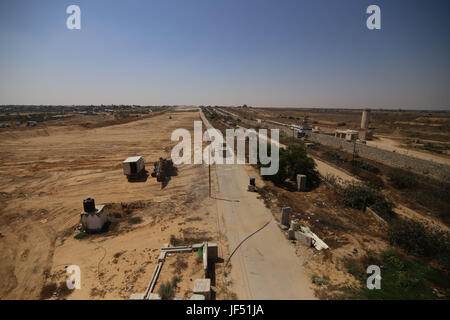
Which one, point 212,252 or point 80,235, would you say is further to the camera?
point 80,235

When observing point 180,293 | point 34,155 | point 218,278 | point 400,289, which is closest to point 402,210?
point 400,289

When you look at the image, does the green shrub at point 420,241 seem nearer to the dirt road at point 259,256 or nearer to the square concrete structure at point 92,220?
the dirt road at point 259,256

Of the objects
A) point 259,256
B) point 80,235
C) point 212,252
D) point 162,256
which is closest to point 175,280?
point 162,256

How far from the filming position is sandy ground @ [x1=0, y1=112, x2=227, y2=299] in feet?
25.5

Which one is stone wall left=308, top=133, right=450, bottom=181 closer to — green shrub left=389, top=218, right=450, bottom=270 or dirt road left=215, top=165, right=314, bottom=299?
green shrub left=389, top=218, right=450, bottom=270

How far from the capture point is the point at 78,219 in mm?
11961

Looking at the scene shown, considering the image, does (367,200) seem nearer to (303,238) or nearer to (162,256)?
(303,238)

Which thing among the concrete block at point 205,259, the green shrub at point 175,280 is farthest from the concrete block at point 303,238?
the green shrub at point 175,280

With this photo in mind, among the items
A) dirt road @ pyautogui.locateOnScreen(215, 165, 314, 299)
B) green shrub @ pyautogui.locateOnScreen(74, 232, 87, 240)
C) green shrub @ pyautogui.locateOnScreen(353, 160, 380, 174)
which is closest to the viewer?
dirt road @ pyautogui.locateOnScreen(215, 165, 314, 299)

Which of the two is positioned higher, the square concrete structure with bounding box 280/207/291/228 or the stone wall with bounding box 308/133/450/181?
the stone wall with bounding box 308/133/450/181

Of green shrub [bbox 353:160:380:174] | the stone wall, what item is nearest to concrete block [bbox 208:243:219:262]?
green shrub [bbox 353:160:380:174]

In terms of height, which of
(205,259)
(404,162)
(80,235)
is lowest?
(80,235)

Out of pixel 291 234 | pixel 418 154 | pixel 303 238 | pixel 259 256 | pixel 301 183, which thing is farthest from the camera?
pixel 418 154

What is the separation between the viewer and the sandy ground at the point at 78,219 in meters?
7.76
